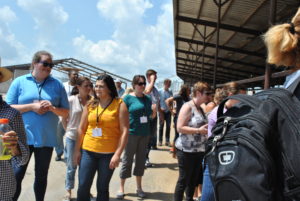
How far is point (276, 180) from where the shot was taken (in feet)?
2.86

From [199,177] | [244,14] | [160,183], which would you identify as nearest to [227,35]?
[244,14]

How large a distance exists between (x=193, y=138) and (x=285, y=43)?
255 centimetres

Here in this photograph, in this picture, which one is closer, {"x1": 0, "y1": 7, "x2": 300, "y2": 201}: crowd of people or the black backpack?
the black backpack

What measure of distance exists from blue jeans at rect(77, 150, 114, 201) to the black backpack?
2.25 meters

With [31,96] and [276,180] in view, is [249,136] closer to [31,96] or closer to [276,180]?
[276,180]

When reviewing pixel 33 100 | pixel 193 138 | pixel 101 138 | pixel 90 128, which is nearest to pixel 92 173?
pixel 101 138

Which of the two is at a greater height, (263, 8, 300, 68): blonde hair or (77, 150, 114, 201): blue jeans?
(263, 8, 300, 68): blonde hair

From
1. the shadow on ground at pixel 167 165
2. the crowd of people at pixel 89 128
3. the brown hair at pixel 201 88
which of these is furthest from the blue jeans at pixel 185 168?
the shadow on ground at pixel 167 165

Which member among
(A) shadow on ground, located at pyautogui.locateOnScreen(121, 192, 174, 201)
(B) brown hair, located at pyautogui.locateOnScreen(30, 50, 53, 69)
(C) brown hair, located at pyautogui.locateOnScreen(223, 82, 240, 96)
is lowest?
(A) shadow on ground, located at pyautogui.locateOnScreen(121, 192, 174, 201)

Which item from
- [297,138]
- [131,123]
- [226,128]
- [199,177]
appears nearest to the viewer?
[297,138]

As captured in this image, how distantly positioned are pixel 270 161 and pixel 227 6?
8.69 m

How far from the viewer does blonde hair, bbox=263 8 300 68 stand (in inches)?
38.8

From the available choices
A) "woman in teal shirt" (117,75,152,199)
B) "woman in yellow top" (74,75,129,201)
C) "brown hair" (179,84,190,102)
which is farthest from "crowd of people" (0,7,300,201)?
"brown hair" (179,84,190,102)

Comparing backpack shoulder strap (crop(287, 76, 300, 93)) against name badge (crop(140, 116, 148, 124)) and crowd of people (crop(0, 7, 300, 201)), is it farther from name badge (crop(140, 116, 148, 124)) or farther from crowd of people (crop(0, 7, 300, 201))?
name badge (crop(140, 116, 148, 124))
